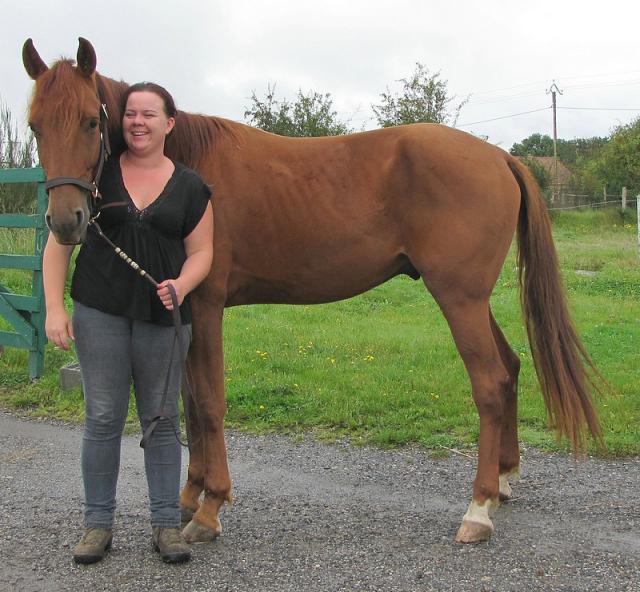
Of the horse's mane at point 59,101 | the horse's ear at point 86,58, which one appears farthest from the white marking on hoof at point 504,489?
the horse's ear at point 86,58

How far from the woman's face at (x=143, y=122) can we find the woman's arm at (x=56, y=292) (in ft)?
1.78

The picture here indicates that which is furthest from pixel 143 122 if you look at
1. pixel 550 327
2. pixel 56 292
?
pixel 550 327

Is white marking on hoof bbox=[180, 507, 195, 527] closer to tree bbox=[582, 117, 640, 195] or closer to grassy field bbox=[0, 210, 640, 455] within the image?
grassy field bbox=[0, 210, 640, 455]

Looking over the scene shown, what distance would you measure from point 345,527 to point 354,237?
1469mm

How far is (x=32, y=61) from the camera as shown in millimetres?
2916

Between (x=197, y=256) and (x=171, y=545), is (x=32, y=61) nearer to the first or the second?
(x=197, y=256)

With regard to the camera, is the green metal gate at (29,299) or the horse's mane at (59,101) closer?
the horse's mane at (59,101)

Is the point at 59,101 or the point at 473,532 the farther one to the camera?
the point at 473,532

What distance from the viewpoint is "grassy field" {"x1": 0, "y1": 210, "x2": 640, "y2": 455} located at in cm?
486

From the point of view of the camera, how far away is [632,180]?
29.4m

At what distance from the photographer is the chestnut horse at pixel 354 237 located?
132 inches

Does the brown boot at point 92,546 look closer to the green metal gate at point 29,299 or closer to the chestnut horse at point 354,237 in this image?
the chestnut horse at point 354,237

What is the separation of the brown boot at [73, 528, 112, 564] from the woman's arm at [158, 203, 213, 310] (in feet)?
3.68

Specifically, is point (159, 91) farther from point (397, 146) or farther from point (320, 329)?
point (320, 329)
